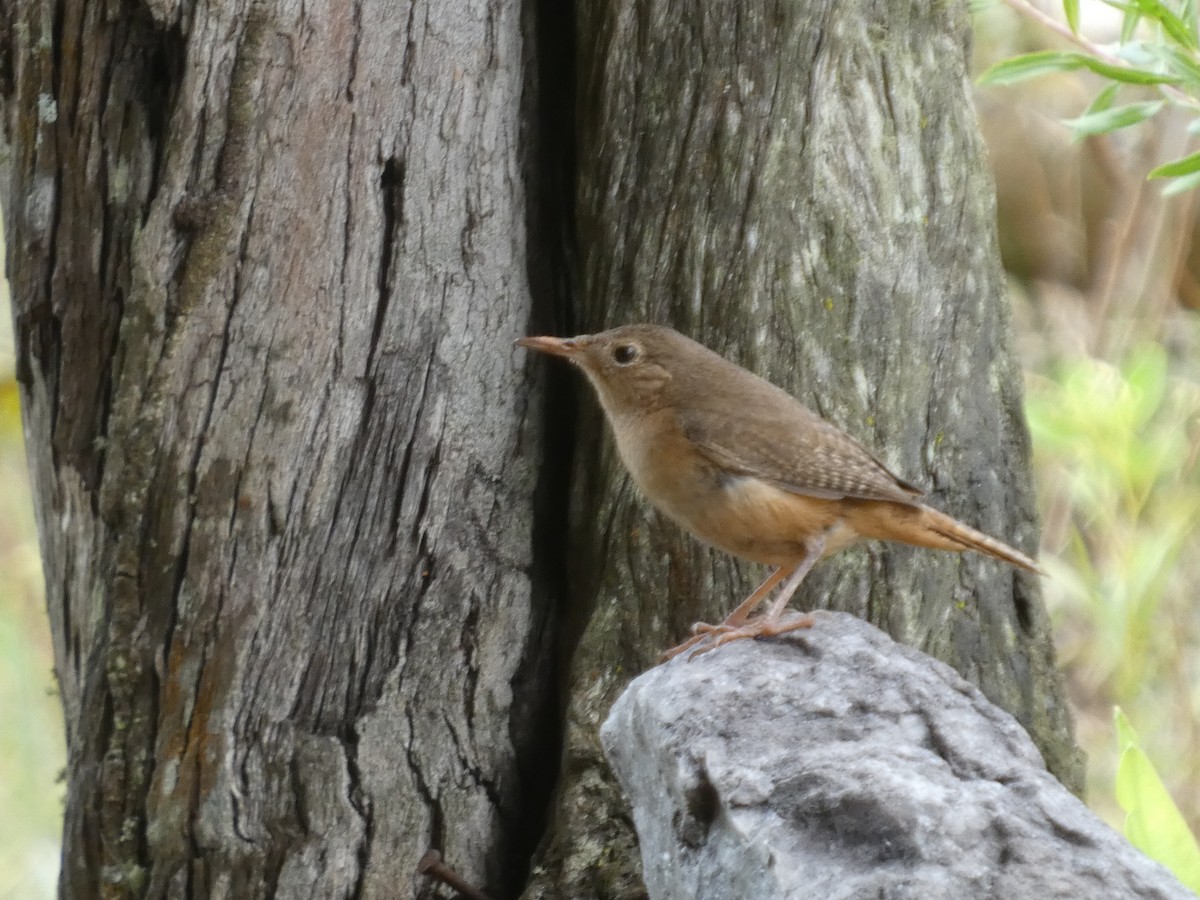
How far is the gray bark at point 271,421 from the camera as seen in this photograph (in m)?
3.14

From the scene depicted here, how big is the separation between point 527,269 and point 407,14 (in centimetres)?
69

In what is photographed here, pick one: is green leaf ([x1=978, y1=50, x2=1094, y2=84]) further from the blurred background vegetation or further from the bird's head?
the blurred background vegetation

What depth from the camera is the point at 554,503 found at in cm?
358

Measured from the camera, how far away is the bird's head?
10.6 ft

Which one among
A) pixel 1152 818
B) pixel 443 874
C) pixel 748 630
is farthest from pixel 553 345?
pixel 1152 818

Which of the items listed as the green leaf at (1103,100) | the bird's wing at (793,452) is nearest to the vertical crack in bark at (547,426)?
the bird's wing at (793,452)

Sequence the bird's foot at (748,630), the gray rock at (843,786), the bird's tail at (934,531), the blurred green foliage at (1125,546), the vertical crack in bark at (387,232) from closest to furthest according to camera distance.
Result: the gray rock at (843,786), the bird's foot at (748,630), the bird's tail at (934,531), the vertical crack in bark at (387,232), the blurred green foliage at (1125,546)

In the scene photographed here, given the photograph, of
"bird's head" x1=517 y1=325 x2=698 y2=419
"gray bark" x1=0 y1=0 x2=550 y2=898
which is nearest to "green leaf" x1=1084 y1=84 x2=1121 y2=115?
"bird's head" x1=517 y1=325 x2=698 y2=419

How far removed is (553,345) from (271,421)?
688mm

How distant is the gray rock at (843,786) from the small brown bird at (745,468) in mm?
225

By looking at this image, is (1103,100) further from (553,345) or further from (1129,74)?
(553,345)

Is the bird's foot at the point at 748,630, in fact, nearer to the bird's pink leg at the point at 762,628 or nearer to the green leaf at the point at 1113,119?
the bird's pink leg at the point at 762,628

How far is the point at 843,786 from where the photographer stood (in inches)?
84.2

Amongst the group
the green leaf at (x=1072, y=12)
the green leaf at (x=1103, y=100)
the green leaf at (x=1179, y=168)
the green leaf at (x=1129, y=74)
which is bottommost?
the green leaf at (x=1179, y=168)
